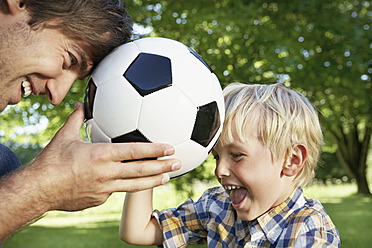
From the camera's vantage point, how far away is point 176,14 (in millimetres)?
7914

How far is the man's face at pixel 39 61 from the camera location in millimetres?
2215

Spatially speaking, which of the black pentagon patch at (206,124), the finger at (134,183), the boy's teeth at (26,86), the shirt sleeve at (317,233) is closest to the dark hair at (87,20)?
the boy's teeth at (26,86)

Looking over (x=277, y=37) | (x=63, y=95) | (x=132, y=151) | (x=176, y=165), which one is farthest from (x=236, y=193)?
(x=277, y=37)

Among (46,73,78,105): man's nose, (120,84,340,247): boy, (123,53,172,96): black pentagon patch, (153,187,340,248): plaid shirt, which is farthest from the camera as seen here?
(120,84,340,247): boy

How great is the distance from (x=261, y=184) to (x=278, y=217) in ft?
0.78

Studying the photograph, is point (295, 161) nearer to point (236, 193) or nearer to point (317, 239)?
point (236, 193)

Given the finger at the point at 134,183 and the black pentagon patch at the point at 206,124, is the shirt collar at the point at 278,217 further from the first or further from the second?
the finger at the point at 134,183

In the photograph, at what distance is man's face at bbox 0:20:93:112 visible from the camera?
2.21m

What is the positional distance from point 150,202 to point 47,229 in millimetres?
9531

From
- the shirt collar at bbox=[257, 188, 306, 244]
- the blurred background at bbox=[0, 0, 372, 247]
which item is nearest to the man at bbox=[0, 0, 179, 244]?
the shirt collar at bbox=[257, 188, 306, 244]

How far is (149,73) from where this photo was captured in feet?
7.23

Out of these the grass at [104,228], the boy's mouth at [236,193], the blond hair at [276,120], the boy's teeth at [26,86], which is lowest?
the grass at [104,228]

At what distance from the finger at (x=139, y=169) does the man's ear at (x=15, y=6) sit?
0.96 metres

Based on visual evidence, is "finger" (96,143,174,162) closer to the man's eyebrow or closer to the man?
the man
